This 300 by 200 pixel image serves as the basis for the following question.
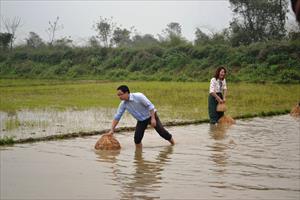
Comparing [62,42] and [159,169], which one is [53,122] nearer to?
[159,169]

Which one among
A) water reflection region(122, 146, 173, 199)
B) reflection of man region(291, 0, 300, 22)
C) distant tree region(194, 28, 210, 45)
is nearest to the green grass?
water reflection region(122, 146, 173, 199)

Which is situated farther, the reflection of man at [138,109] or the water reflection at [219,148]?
the reflection of man at [138,109]

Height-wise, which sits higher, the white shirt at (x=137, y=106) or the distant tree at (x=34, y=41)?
the distant tree at (x=34, y=41)

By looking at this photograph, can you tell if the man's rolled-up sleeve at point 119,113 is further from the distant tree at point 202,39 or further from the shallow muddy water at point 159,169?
the distant tree at point 202,39

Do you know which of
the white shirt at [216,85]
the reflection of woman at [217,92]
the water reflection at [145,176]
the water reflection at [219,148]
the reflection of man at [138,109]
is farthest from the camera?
the white shirt at [216,85]

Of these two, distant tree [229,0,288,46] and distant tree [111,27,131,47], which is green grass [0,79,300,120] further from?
distant tree [111,27,131,47]

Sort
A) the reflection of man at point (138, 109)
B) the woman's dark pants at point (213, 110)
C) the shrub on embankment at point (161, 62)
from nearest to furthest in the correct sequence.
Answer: the reflection of man at point (138, 109) → the woman's dark pants at point (213, 110) → the shrub on embankment at point (161, 62)

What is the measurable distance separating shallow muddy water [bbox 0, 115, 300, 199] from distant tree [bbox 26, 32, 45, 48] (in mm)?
47949

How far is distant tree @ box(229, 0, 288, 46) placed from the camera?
36.4 meters

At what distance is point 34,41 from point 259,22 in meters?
33.7

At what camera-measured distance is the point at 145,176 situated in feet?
20.9

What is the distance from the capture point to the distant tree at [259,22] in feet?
120

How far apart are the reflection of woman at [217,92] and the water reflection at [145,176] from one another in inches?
138

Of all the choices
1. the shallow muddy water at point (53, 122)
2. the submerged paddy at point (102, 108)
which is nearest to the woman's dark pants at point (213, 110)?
the submerged paddy at point (102, 108)
